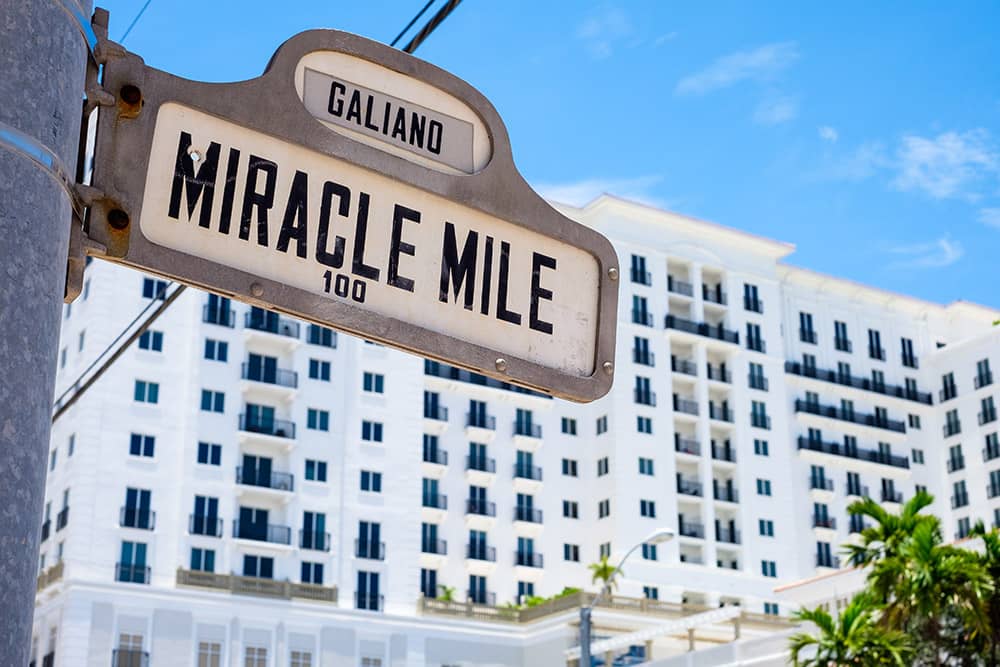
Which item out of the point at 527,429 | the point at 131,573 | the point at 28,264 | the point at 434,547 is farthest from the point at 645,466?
the point at 28,264

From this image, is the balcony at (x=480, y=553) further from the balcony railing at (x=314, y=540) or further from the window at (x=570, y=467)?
the balcony railing at (x=314, y=540)

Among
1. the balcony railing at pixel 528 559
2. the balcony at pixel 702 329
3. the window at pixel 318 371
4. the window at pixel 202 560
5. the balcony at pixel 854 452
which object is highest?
the balcony at pixel 702 329

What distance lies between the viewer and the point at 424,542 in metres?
72.6

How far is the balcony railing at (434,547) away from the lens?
72.4 metres

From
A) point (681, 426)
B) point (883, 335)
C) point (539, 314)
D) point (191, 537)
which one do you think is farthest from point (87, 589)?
point (539, 314)

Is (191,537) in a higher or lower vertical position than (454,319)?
higher

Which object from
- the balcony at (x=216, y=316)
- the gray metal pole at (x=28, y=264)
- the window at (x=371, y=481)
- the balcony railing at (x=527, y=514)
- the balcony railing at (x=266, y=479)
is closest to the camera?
the gray metal pole at (x=28, y=264)

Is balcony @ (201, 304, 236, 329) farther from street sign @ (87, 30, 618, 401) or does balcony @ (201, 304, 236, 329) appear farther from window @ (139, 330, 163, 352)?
street sign @ (87, 30, 618, 401)

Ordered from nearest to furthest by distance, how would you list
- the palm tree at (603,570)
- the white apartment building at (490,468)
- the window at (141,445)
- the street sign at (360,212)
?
1. the street sign at (360,212)
2. the white apartment building at (490,468)
3. the window at (141,445)
4. the palm tree at (603,570)

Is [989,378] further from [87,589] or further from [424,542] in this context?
[87,589]

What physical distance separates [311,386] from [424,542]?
396 inches

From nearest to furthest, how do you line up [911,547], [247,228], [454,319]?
[247,228], [454,319], [911,547]

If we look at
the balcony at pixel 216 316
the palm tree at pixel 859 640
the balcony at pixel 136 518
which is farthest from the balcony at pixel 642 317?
the palm tree at pixel 859 640

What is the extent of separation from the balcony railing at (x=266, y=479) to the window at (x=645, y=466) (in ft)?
65.8
